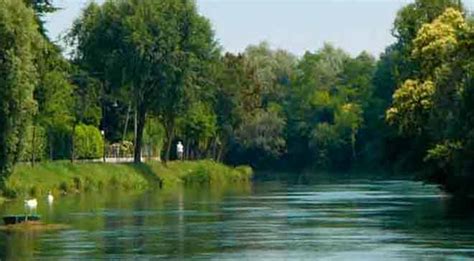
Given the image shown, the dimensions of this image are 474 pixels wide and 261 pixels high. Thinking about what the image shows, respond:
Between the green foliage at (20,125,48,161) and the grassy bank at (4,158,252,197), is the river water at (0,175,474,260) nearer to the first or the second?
the grassy bank at (4,158,252,197)

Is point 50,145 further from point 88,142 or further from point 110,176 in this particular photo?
point 110,176

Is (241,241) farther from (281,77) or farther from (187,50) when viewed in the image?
(281,77)

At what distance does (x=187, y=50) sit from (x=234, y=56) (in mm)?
24395

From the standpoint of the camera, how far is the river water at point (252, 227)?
4978cm

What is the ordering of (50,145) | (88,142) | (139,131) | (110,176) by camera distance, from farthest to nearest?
(139,131), (88,142), (50,145), (110,176)

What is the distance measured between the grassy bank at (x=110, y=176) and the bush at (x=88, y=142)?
387 centimetres

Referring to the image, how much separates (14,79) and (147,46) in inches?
1510

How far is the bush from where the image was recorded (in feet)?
369

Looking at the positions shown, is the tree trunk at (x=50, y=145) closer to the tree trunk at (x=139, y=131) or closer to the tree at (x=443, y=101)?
the tree trunk at (x=139, y=131)

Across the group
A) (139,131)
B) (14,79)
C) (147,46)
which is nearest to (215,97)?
(139,131)

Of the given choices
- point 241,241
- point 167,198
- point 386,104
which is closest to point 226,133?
point 386,104

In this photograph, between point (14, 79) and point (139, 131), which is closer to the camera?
point (14, 79)

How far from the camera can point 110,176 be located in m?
104

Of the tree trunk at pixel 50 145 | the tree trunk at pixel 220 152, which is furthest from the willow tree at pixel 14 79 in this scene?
the tree trunk at pixel 220 152
